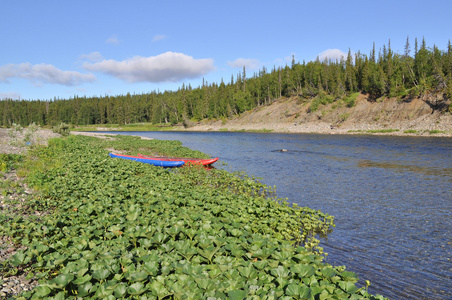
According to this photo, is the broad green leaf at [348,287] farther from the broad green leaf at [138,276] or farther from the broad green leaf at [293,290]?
the broad green leaf at [138,276]

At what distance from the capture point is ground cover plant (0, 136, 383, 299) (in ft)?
15.9

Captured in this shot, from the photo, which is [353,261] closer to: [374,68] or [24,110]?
[374,68]

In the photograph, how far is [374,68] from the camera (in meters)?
101

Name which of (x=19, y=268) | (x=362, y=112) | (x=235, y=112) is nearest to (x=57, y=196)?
(x=19, y=268)

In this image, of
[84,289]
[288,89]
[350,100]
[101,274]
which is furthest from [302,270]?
[288,89]

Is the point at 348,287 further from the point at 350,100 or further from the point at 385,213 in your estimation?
the point at 350,100

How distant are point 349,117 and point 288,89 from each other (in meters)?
47.1

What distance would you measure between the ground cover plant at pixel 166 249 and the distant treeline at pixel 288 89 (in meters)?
79.3

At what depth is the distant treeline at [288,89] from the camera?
288ft

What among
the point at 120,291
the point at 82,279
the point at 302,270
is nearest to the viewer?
the point at 120,291

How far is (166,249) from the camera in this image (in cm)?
656

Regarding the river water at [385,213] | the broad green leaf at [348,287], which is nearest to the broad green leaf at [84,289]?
the broad green leaf at [348,287]

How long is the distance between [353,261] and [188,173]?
44.8ft

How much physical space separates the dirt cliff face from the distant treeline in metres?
5.81
